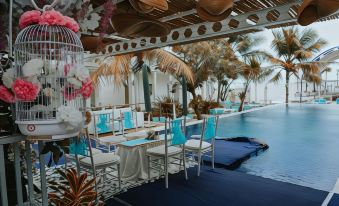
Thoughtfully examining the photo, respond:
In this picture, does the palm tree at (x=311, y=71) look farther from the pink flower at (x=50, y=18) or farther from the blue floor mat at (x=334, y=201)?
the pink flower at (x=50, y=18)

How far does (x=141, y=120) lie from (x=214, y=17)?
802cm

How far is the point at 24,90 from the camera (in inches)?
43.8

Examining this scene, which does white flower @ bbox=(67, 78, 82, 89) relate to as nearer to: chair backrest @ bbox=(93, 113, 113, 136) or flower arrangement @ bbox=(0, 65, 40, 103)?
flower arrangement @ bbox=(0, 65, 40, 103)

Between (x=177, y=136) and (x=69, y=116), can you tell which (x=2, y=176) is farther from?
(x=177, y=136)

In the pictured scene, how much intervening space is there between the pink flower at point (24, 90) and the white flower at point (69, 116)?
0.13m

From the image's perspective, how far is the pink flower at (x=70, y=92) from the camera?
1251mm

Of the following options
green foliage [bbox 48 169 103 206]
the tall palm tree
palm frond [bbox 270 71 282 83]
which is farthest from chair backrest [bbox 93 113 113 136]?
palm frond [bbox 270 71 282 83]

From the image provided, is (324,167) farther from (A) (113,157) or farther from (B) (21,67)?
(B) (21,67)

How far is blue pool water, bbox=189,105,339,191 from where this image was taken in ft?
14.5

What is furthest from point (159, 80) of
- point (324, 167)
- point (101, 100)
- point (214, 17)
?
point (214, 17)

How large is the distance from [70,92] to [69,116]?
0.47 ft

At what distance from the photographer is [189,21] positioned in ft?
11.3

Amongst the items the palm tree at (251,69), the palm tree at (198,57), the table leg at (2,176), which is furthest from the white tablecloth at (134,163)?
the palm tree at (251,69)

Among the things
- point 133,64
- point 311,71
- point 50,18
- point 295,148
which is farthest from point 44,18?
point 311,71
